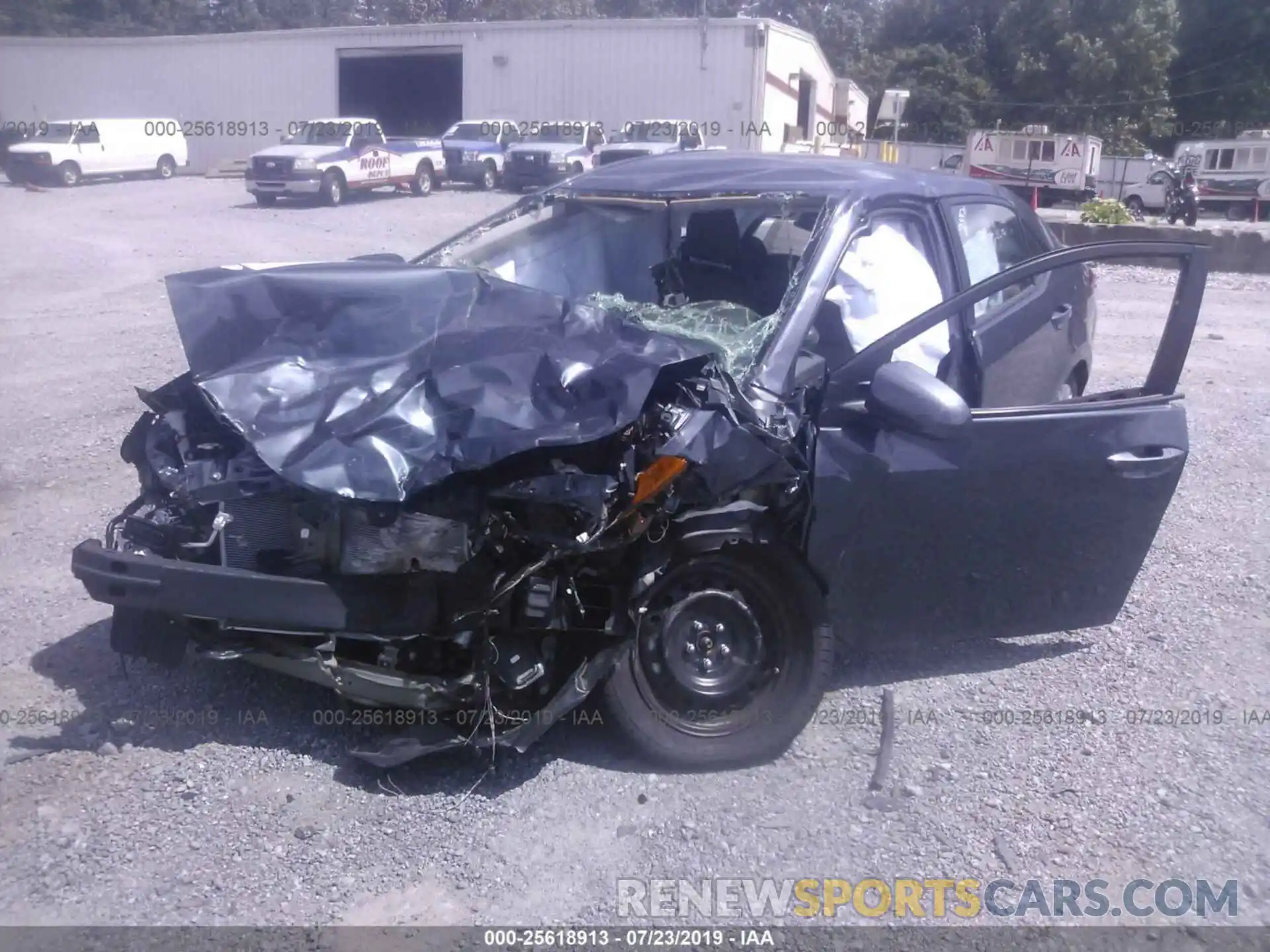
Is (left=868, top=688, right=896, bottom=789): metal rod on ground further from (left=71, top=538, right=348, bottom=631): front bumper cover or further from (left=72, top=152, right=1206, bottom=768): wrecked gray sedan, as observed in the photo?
(left=71, top=538, right=348, bottom=631): front bumper cover

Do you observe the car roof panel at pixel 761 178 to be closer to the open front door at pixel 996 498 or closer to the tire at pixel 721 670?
the open front door at pixel 996 498

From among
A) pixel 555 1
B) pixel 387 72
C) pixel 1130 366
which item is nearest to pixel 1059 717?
pixel 1130 366

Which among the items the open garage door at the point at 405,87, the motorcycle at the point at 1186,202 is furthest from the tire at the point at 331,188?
the motorcycle at the point at 1186,202

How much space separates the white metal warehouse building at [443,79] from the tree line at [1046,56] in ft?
31.1

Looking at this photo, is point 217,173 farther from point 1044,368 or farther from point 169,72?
point 1044,368

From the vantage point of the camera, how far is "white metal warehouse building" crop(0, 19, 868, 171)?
104ft

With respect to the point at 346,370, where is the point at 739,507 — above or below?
below

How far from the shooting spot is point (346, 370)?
370cm

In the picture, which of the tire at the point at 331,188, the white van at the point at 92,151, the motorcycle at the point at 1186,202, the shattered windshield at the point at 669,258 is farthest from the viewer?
the white van at the point at 92,151

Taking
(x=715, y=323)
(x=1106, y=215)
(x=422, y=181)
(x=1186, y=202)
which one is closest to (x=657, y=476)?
(x=715, y=323)

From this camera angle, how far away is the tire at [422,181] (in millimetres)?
28750

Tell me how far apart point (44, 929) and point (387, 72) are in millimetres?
38886

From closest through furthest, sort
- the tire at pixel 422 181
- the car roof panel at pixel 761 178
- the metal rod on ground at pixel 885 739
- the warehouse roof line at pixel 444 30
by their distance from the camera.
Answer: the metal rod on ground at pixel 885 739, the car roof panel at pixel 761 178, the tire at pixel 422 181, the warehouse roof line at pixel 444 30

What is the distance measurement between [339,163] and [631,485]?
24122mm
